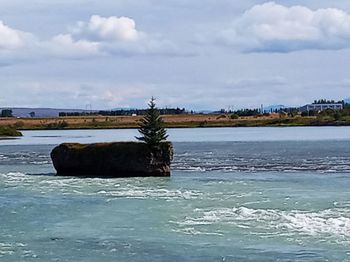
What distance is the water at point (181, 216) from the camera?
81.5 feet

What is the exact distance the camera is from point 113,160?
2207 inches

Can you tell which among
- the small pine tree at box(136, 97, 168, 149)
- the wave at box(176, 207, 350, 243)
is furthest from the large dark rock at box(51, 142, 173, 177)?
the wave at box(176, 207, 350, 243)

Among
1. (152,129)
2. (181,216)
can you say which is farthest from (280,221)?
(152,129)

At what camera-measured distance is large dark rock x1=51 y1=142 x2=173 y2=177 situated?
180 ft

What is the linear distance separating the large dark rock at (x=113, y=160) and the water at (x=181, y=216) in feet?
4.83

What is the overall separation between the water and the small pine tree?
9.76 ft

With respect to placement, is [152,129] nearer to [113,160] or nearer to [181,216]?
[113,160]

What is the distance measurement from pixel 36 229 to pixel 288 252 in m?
10.9

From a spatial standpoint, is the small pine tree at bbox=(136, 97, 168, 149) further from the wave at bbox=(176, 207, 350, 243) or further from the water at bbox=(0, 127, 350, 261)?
the wave at bbox=(176, 207, 350, 243)

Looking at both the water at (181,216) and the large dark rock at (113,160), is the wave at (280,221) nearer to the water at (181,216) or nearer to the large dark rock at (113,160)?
the water at (181,216)

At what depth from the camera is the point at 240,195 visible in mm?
40875

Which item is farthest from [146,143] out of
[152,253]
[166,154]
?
[152,253]

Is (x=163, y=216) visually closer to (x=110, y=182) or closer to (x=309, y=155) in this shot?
(x=110, y=182)

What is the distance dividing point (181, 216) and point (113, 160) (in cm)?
2387
